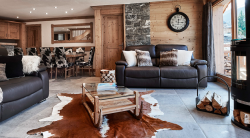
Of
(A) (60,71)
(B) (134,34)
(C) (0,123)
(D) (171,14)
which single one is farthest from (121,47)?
(C) (0,123)

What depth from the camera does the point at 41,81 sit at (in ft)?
7.66

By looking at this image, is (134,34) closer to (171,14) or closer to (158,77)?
(171,14)

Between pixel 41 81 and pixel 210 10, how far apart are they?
4.34m

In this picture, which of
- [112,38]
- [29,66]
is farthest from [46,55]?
[29,66]

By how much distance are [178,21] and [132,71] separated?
2.44 m

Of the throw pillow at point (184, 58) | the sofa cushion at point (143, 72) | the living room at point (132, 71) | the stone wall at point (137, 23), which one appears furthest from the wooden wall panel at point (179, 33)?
the sofa cushion at point (143, 72)

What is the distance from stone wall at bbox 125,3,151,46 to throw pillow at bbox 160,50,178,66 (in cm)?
118

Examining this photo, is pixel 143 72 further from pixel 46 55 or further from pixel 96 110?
pixel 46 55

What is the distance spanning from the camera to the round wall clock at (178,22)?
462cm

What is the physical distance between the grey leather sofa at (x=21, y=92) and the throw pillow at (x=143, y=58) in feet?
7.02

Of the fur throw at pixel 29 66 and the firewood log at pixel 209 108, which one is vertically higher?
the fur throw at pixel 29 66

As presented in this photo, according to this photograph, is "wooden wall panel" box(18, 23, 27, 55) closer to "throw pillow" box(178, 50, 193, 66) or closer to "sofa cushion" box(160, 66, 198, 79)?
"sofa cushion" box(160, 66, 198, 79)

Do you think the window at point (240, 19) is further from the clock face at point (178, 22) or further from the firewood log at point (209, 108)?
the firewood log at point (209, 108)

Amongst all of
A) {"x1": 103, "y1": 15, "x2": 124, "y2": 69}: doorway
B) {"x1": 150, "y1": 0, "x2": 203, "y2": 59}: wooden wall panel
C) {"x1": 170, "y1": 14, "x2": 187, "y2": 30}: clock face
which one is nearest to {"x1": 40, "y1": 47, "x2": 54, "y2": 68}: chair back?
{"x1": 103, "y1": 15, "x2": 124, "y2": 69}: doorway
